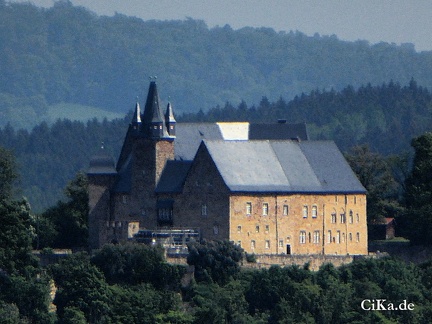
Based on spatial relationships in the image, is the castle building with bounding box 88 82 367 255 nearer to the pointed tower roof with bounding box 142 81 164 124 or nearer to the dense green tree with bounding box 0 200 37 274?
the pointed tower roof with bounding box 142 81 164 124

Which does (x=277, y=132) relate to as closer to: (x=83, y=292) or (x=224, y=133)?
(x=224, y=133)

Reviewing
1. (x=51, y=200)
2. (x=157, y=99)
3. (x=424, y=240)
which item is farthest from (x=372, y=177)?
(x=51, y=200)

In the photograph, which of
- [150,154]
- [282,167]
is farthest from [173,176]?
[282,167]

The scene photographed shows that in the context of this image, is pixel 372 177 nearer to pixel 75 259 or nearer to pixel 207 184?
pixel 207 184

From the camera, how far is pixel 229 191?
3472 inches

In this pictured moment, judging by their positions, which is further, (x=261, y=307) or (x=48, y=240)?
(x=48, y=240)

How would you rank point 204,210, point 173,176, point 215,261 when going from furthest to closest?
point 173,176, point 204,210, point 215,261

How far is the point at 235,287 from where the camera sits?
7950 centimetres

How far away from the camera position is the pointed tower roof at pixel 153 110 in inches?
3605

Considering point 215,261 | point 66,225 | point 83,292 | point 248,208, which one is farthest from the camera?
point 66,225

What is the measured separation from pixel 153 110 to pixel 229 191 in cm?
638

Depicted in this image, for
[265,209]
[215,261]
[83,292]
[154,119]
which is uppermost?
[154,119]

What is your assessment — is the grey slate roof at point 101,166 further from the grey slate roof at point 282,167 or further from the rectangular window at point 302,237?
the rectangular window at point 302,237

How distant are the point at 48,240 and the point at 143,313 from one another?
1973 centimetres
